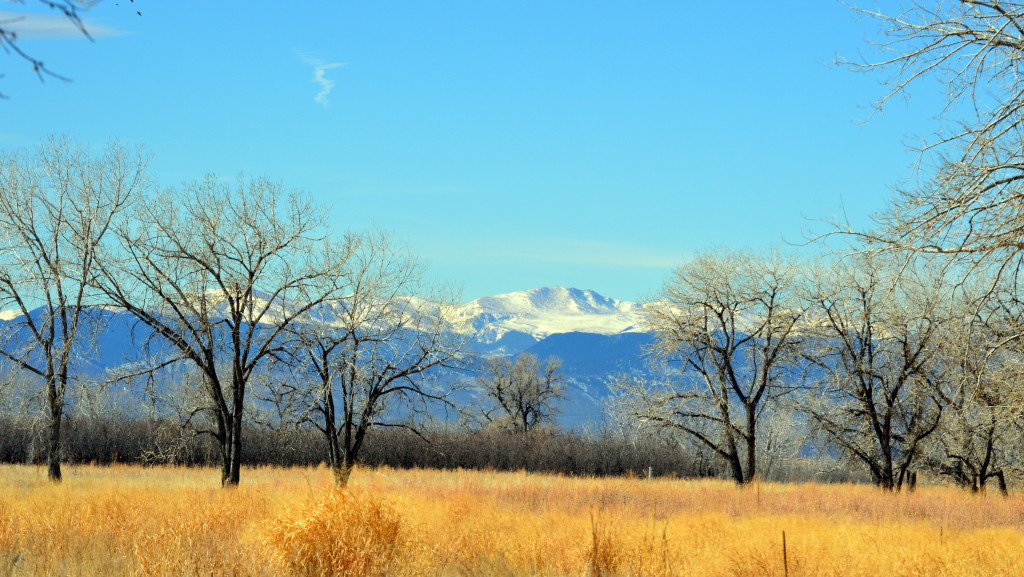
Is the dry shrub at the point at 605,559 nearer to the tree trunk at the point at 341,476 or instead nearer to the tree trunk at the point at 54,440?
the tree trunk at the point at 341,476

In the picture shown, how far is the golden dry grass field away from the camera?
9930 millimetres

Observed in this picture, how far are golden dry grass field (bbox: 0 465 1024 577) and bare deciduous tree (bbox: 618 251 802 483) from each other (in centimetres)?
1043

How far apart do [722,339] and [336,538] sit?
22.2 meters

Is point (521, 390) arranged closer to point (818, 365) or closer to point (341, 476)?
point (818, 365)

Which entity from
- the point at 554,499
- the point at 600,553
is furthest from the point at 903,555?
the point at 554,499

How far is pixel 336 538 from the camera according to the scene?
995cm

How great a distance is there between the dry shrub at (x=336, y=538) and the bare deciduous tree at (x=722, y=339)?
1926 centimetres

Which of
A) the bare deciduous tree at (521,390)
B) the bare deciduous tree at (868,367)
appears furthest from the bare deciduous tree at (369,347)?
the bare deciduous tree at (521,390)

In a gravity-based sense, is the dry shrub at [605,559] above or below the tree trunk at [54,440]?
below

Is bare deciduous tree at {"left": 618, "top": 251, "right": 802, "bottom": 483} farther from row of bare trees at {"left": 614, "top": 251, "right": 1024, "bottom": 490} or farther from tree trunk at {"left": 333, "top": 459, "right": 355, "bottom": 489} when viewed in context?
tree trunk at {"left": 333, "top": 459, "right": 355, "bottom": 489}

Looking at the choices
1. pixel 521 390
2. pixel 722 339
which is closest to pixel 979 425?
pixel 722 339

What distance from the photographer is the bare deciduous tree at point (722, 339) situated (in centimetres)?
2855

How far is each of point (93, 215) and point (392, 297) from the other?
27.2ft

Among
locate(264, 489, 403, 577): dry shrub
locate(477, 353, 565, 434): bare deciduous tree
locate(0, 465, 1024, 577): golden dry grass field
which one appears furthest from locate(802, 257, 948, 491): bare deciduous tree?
locate(477, 353, 565, 434): bare deciduous tree
